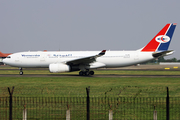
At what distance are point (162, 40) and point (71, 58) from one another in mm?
14764

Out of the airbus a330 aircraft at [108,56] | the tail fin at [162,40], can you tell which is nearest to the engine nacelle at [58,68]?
the airbus a330 aircraft at [108,56]

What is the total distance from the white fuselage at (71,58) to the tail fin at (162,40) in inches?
48.6

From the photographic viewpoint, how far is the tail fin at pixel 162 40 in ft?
120

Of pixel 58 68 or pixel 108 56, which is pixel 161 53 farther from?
pixel 58 68

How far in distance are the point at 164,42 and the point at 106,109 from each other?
28.2 meters

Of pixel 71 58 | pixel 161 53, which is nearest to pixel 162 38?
pixel 161 53

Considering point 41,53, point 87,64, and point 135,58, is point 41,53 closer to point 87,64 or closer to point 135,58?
point 87,64

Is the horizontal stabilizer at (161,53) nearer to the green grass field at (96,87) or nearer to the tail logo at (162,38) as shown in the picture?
the tail logo at (162,38)

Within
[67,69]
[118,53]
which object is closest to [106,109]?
[67,69]

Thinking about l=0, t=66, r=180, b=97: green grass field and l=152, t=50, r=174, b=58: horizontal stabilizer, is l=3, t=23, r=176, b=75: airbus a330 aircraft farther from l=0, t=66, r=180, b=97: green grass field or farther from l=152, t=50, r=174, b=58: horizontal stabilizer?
l=0, t=66, r=180, b=97: green grass field

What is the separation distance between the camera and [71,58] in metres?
36.8

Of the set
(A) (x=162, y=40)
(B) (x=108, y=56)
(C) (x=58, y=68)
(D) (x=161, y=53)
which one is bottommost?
(C) (x=58, y=68)

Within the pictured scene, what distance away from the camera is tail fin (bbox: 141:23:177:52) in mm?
36562

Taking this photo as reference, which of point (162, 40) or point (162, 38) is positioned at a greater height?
point (162, 38)
